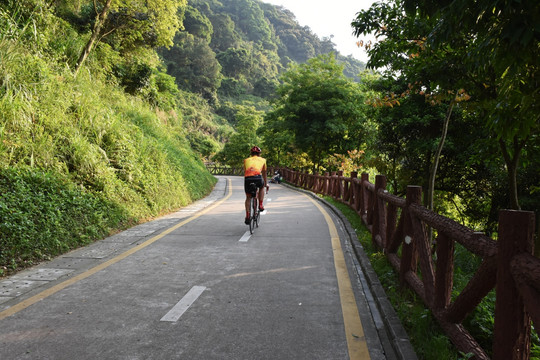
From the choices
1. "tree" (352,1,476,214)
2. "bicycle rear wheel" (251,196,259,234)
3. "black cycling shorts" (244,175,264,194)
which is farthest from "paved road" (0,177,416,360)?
"tree" (352,1,476,214)

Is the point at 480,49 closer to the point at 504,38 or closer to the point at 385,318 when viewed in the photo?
the point at 504,38

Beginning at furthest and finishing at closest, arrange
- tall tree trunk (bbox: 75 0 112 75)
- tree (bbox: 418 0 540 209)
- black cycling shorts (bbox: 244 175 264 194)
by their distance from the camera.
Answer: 1. tall tree trunk (bbox: 75 0 112 75)
2. black cycling shorts (bbox: 244 175 264 194)
3. tree (bbox: 418 0 540 209)

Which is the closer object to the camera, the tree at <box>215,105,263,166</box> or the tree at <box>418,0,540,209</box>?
the tree at <box>418,0,540,209</box>

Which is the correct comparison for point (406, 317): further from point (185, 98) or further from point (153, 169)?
point (185, 98)

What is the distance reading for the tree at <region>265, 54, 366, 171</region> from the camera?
25.7 metres

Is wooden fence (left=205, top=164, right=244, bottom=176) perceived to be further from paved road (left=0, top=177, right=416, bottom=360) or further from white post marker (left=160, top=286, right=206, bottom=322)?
white post marker (left=160, top=286, right=206, bottom=322)

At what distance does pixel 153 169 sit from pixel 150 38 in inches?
422

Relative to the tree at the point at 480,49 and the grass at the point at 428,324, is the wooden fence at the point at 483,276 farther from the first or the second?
the tree at the point at 480,49

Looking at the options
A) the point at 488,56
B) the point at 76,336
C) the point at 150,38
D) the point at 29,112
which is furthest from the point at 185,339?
the point at 150,38

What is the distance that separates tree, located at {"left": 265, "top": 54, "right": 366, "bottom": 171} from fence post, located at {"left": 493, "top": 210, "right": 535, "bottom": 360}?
22.8 meters

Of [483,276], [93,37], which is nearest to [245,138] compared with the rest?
[93,37]

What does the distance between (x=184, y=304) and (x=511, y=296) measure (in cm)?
328

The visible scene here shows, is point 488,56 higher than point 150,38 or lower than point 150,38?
lower

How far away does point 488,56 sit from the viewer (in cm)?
317
